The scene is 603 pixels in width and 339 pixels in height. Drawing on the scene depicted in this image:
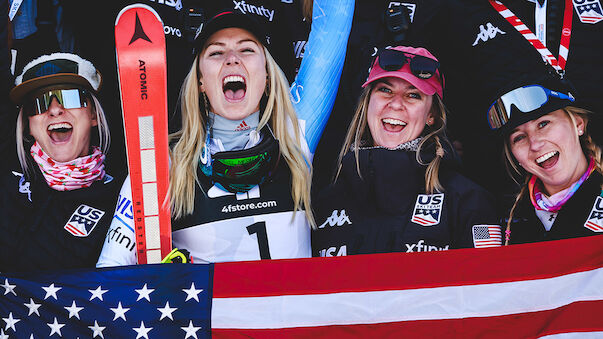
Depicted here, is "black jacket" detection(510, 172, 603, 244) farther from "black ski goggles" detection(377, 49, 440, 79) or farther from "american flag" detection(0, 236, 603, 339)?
"black ski goggles" detection(377, 49, 440, 79)

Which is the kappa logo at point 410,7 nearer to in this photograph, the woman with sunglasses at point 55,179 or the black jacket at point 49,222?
the woman with sunglasses at point 55,179

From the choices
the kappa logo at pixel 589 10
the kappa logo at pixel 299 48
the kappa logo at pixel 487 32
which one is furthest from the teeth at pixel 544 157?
the kappa logo at pixel 299 48

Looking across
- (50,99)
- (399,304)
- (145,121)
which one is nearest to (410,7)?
(145,121)

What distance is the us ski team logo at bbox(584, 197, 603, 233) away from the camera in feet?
9.86

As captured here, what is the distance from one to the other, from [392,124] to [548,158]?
81 centimetres

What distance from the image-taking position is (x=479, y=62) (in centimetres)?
375

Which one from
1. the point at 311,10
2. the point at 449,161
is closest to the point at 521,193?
the point at 449,161

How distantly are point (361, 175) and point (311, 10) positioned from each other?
1206mm

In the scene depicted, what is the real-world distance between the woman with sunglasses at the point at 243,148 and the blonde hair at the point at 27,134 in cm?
49

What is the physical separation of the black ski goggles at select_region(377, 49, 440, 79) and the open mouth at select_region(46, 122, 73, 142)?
176 cm

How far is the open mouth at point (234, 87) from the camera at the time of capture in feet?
11.0

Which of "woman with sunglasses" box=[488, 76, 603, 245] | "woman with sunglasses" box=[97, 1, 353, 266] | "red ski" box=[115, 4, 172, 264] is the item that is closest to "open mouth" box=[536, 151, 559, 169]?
"woman with sunglasses" box=[488, 76, 603, 245]

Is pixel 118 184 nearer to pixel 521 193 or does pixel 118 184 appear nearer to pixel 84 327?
pixel 84 327

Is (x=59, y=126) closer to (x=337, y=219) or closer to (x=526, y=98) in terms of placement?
(x=337, y=219)
